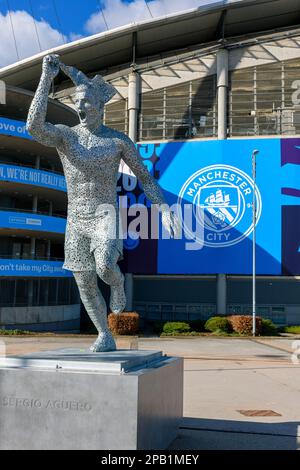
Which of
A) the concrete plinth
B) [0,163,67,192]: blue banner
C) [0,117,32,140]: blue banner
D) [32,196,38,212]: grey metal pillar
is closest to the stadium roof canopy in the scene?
[0,117,32,140]: blue banner

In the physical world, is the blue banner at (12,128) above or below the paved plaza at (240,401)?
above

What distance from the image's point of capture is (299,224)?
32.4 metres

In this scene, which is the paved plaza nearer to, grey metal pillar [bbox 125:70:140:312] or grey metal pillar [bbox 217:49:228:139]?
grey metal pillar [bbox 217:49:228:139]

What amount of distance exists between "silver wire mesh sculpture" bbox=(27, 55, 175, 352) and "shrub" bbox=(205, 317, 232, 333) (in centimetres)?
2388

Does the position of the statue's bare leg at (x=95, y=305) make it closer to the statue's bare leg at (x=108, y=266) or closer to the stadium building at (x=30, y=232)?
the statue's bare leg at (x=108, y=266)

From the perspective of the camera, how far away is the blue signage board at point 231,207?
32656mm

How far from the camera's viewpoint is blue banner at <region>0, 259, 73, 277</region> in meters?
28.4

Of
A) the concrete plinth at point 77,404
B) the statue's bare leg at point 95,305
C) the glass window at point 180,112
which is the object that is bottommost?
the concrete plinth at point 77,404

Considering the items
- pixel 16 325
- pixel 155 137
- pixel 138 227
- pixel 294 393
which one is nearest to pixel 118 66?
pixel 155 137

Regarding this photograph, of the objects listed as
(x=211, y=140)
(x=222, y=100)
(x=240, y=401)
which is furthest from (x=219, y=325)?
(x=240, y=401)

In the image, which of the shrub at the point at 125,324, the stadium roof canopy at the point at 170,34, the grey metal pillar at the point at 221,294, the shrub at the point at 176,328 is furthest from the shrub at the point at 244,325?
the stadium roof canopy at the point at 170,34

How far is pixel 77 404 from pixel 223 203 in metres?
28.7

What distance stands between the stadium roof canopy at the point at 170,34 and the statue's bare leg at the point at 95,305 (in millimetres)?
31591

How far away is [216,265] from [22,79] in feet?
69.1
